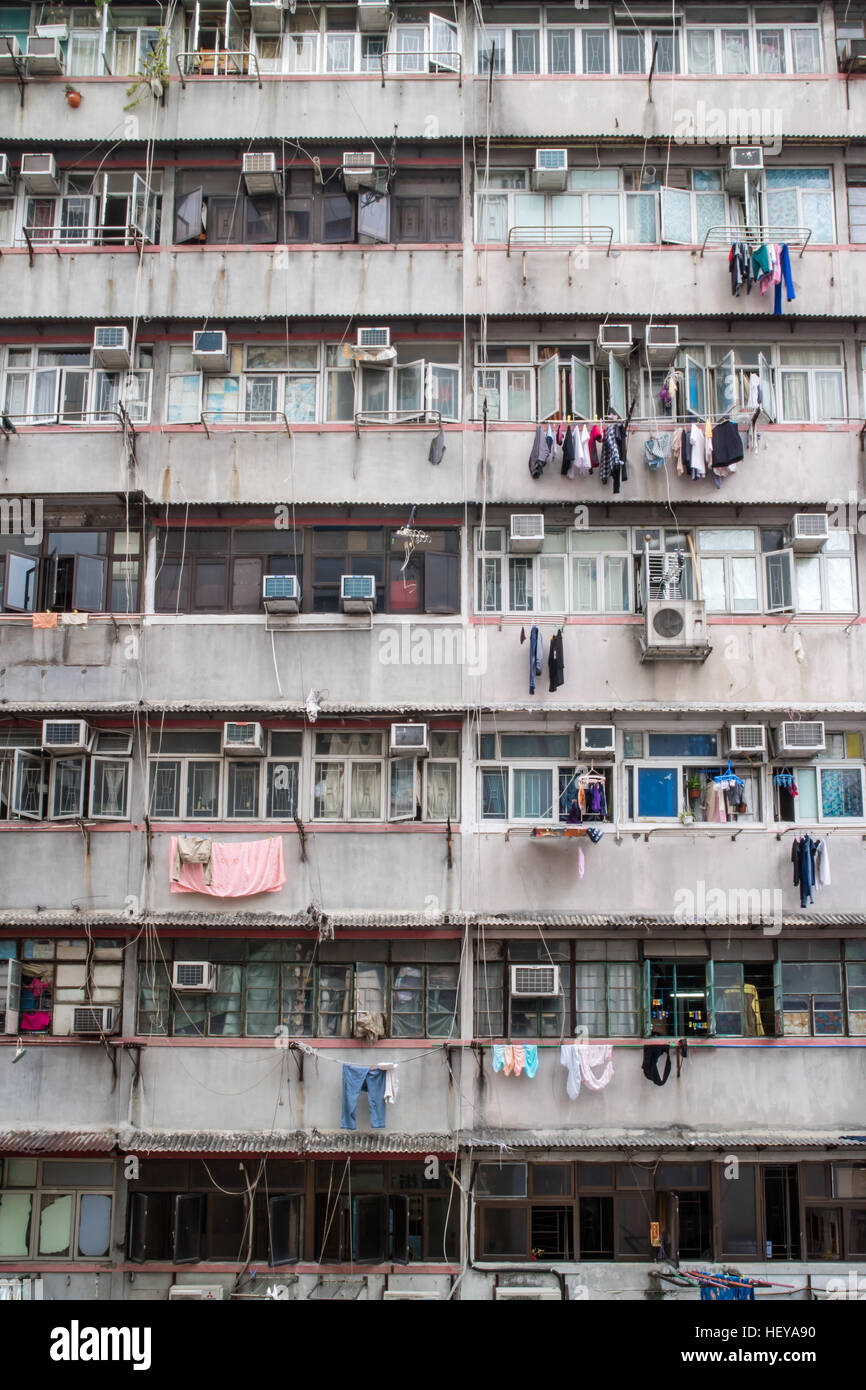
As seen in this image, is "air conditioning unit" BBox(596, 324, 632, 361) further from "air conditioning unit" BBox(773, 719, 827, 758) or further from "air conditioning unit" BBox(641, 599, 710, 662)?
"air conditioning unit" BBox(773, 719, 827, 758)

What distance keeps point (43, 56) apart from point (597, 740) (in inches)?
423

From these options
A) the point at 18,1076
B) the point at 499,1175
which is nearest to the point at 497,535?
the point at 499,1175

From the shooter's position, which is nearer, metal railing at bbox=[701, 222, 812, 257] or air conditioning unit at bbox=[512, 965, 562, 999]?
air conditioning unit at bbox=[512, 965, 562, 999]

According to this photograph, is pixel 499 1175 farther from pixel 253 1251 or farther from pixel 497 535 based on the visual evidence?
pixel 497 535

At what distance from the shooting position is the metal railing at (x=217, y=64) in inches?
589

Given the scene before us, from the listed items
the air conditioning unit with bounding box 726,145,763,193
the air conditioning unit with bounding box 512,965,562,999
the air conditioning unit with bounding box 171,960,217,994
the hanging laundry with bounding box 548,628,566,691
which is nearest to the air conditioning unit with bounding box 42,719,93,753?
the air conditioning unit with bounding box 171,960,217,994

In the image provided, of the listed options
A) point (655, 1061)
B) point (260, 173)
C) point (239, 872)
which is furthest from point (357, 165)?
point (655, 1061)

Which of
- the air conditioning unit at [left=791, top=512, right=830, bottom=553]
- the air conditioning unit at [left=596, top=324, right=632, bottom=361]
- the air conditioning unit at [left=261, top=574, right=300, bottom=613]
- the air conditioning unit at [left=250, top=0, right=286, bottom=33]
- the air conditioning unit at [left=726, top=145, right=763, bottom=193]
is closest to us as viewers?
the air conditioning unit at [left=261, top=574, right=300, bottom=613]

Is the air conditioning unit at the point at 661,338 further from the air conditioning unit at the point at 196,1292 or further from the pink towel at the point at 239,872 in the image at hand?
the air conditioning unit at the point at 196,1292

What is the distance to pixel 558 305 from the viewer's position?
1454cm

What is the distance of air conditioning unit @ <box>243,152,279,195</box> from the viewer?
14.6 metres

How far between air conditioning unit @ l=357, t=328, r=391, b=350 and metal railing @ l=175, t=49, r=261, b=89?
3524mm

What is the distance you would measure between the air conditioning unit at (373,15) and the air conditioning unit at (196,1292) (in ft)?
49.3

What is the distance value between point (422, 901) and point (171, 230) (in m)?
8.73
